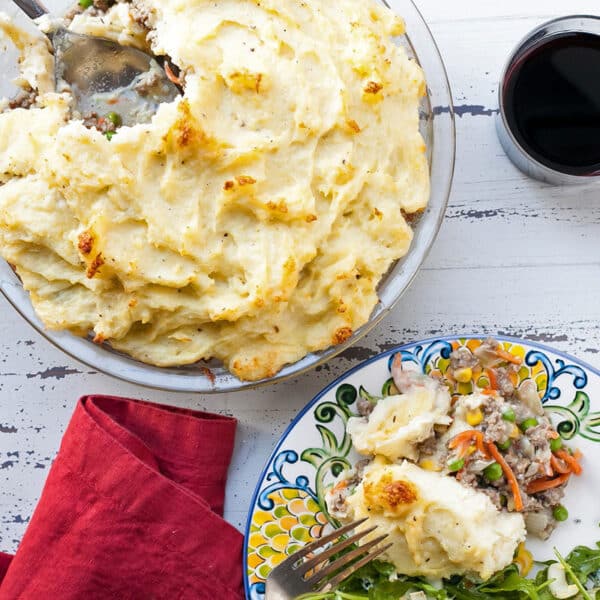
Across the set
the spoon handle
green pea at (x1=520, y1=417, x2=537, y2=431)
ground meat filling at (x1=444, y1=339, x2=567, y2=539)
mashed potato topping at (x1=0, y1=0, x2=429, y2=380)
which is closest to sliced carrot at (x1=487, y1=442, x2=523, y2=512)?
ground meat filling at (x1=444, y1=339, x2=567, y2=539)

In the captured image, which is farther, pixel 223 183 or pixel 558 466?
pixel 558 466

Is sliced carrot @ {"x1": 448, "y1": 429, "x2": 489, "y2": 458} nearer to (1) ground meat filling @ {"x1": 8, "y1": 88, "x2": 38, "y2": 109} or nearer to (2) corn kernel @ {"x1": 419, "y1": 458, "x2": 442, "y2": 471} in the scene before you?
(2) corn kernel @ {"x1": 419, "y1": 458, "x2": 442, "y2": 471}

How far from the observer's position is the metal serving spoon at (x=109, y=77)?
2500mm

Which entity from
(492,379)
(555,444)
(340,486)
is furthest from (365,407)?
(555,444)

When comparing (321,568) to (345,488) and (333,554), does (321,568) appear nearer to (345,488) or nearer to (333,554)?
(333,554)

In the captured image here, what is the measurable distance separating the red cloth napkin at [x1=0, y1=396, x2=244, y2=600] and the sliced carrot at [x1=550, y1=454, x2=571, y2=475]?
1.19 metres

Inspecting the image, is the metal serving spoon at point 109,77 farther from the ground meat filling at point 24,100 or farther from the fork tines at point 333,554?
the fork tines at point 333,554

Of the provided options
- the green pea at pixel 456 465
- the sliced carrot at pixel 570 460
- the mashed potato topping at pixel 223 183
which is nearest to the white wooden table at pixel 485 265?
the sliced carrot at pixel 570 460

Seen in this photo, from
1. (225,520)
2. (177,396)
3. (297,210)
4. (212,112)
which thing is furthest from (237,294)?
(225,520)

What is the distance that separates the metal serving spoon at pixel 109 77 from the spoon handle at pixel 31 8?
0.07ft

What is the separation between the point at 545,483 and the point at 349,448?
699mm

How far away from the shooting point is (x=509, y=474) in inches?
108

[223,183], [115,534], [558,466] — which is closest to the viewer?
[223,183]

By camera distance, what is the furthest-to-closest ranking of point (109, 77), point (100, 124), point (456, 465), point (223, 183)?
point (456, 465), point (109, 77), point (100, 124), point (223, 183)
